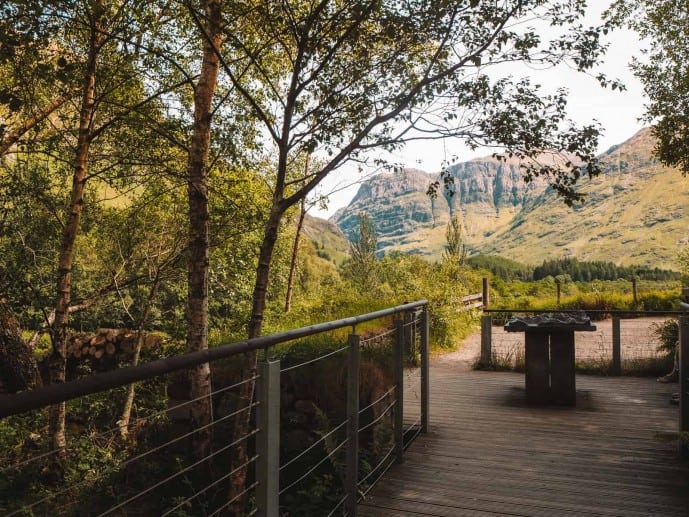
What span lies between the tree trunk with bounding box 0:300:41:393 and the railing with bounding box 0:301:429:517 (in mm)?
969

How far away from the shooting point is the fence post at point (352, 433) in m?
3.05

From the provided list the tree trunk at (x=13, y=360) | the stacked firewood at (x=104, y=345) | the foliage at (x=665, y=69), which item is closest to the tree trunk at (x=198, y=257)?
the tree trunk at (x=13, y=360)

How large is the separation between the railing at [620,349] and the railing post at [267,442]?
10.6ft

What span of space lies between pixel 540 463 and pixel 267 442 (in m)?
2.83

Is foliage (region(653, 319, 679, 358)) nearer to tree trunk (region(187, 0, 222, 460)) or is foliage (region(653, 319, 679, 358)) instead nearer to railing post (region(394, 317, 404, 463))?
railing post (region(394, 317, 404, 463))

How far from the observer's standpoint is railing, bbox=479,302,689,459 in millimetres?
4059

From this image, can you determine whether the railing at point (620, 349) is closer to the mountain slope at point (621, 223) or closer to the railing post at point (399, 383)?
the railing post at point (399, 383)

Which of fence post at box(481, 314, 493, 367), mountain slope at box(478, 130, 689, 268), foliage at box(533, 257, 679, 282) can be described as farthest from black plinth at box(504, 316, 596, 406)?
mountain slope at box(478, 130, 689, 268)

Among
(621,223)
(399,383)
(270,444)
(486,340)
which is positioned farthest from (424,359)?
(621,223)

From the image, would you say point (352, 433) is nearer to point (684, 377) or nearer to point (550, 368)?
point (684, 377)

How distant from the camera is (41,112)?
6738mm

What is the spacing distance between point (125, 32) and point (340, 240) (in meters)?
187

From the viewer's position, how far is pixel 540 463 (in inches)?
159

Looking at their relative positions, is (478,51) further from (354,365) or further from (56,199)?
(56,199)
